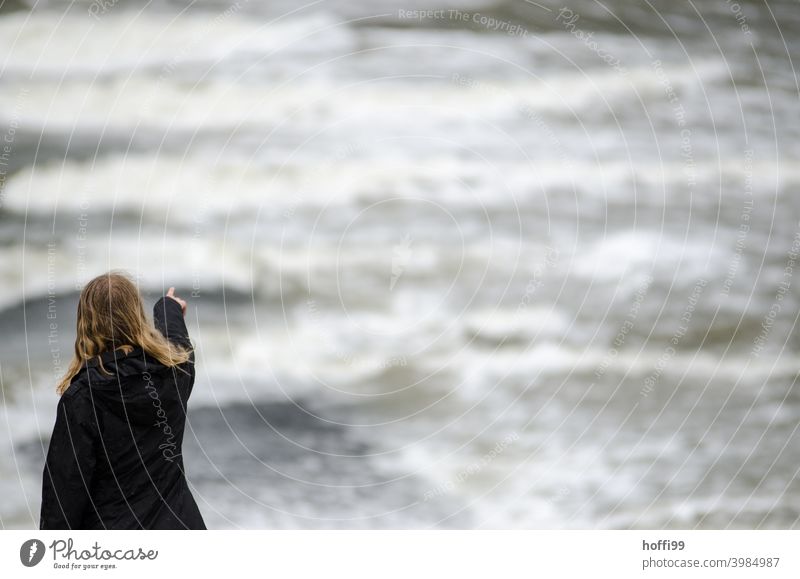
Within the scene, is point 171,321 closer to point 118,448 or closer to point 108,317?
point 108,317

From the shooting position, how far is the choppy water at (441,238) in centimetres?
320

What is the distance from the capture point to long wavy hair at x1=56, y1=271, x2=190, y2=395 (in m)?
2.56

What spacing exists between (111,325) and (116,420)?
262 mm

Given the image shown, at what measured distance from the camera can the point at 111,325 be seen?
2.57 m

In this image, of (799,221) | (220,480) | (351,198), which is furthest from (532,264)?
(220,480)

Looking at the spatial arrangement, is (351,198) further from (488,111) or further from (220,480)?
(220,480)
